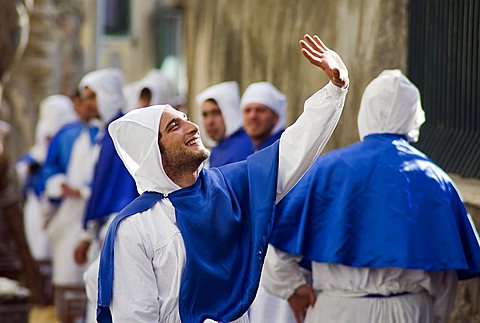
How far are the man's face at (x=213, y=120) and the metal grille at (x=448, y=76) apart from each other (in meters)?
1.31

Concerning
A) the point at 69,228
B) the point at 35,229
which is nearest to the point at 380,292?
the point at 69,228

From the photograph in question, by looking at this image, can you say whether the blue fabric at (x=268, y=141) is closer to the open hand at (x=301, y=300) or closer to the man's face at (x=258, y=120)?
the man's face at (x=258, y=120)

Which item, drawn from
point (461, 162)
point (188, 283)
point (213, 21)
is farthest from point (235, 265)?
point (213, 21)

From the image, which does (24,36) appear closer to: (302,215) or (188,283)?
(302,215)

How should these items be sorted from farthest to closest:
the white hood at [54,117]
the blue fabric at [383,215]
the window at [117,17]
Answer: the window at [117,17] < the white hood at [54,117] < the blue fabric at [383,215]

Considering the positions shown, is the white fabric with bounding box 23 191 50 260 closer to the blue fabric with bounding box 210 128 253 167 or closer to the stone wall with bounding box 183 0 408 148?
the stone wall with bounding box 183 0 408 148

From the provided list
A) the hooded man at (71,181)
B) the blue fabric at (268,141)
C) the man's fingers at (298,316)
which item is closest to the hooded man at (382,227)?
the man's fingers at (298,316)

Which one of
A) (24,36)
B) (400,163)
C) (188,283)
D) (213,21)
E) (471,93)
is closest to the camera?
(188,283)

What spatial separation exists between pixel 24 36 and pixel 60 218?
162 centimetres

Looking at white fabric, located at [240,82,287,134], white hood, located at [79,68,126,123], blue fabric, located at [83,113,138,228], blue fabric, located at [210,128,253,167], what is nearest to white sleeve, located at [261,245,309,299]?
blue fabric, located at [210,128,253,167]

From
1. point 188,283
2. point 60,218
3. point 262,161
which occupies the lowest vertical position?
point 60,218

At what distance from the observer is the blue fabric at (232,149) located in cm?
927

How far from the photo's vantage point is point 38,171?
16.2 m

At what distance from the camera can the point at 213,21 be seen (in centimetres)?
1596
